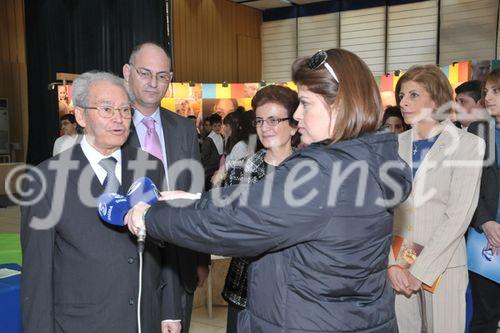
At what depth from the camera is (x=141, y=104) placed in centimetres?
217

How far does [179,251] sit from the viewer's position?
6.17ft

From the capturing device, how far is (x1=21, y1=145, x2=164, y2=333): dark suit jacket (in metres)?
1.40

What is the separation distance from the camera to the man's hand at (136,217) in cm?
122

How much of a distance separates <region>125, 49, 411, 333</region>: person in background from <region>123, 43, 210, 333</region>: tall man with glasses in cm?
87

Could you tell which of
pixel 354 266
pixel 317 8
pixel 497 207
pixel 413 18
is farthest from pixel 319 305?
pixel 317 8

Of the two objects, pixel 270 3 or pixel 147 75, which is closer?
pixel 147 75

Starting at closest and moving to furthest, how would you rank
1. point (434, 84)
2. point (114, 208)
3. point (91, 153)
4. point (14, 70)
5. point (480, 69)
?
1. point (114, 208)
2. point (91, 153)
3. point (434, 84)
4. point (480, 69)
5. point (14, 70)

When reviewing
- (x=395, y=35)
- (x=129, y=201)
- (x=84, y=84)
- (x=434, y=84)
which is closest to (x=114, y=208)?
(x=129, y=201)

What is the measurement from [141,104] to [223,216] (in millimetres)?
1233

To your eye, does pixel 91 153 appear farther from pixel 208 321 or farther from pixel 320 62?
pixel 208 321

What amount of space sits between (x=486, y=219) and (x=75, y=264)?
6.50 ft

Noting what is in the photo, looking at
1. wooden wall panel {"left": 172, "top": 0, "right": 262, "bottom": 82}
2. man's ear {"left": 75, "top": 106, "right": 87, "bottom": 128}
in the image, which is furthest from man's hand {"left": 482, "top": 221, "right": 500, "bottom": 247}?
wooden wall panel {"left": 172, "top": 0, "right": 262, "bottom": 82}

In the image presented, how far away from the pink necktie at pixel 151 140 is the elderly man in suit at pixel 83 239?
0.51 meters

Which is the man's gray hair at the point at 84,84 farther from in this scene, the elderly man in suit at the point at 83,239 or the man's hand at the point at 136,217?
the man's hand at the point at 136,217
